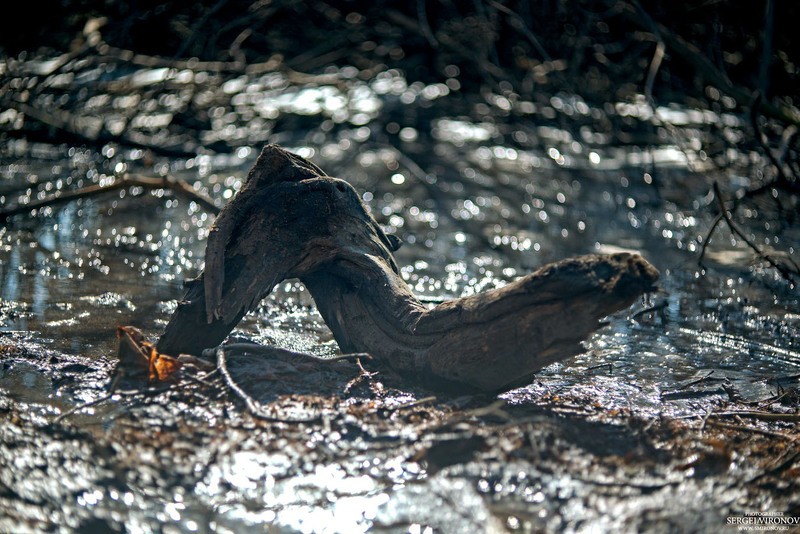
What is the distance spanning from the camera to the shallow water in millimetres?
2820

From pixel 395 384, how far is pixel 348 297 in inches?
18.0

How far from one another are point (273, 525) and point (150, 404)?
0.89m

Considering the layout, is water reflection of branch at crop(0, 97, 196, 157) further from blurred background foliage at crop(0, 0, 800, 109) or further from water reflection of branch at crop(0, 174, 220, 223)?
water reflection of branch at crop(0, 174, 220, 223)

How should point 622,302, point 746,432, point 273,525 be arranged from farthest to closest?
point 746,432 < point 622,302 < point 273,525

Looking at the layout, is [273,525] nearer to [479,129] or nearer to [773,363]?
[773,363]

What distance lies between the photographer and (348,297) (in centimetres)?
388

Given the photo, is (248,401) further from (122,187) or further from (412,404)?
(122,187)

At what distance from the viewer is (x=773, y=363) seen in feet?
14.5

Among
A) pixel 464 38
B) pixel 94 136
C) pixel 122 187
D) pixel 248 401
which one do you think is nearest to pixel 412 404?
pixel 248 401

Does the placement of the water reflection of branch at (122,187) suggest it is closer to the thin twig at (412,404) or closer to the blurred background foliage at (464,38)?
the thin twig at (412,404)

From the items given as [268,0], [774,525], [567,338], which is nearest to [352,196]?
[567,338]

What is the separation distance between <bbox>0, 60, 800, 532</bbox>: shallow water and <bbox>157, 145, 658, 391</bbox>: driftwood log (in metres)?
0.18

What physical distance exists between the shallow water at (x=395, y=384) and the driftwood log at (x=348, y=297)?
18 cm

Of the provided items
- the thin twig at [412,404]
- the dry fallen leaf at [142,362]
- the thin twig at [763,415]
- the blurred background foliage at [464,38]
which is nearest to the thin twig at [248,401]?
the dry fallen leaf at [142,362]
